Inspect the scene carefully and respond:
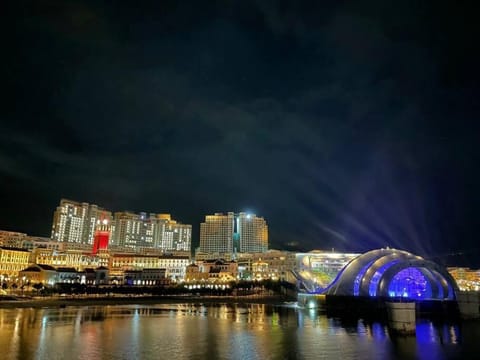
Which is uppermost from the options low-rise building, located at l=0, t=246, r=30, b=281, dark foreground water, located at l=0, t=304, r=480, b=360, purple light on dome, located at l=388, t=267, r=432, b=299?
low-rise building, located at l=0, t=246, r=30, b=281

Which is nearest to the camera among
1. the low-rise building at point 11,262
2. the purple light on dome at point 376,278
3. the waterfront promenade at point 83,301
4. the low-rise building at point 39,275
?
the purple light on dome at point 376,278

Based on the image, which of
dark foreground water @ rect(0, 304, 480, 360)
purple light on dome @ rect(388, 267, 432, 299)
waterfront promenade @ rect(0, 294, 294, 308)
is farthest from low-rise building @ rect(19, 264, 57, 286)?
purple light on dome @ rect(388, 267, 432, 299)

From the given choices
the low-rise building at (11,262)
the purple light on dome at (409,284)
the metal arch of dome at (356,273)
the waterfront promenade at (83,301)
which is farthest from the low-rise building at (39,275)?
the purple light on dome at (409,284)

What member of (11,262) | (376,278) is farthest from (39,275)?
(376,278)

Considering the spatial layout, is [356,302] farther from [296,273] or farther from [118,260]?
[118,260]

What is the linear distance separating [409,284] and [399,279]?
1.54 m

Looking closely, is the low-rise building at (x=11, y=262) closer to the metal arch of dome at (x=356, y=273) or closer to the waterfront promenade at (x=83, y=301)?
the waterfront promenade at (x=83, y=301)

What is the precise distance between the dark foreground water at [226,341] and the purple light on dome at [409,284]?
38.7ft

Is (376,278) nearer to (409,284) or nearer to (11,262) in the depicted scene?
(409,284)

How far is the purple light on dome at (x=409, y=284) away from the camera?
5284 centimetres

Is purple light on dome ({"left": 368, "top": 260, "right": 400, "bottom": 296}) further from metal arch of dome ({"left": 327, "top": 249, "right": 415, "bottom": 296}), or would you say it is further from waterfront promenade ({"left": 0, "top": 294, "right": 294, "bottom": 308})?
waterfront promenade ({"left": 0, "top": 294, "right": 294, "bottom": 308})

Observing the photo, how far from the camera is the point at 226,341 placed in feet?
97.3

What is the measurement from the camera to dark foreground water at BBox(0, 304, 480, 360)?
80.1ft

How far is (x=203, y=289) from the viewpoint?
422 feet
